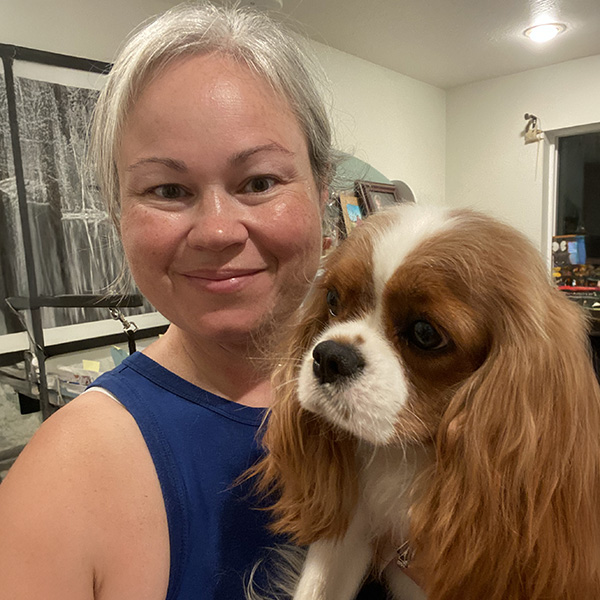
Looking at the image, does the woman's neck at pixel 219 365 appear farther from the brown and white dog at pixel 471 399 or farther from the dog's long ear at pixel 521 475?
the dog's long ear at pixel 521 475

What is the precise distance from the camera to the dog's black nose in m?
0.67

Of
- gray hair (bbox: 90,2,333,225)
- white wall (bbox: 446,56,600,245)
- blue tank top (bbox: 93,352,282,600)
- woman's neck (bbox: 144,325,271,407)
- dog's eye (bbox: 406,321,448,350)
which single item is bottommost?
blue tank top (bbox: 93,352,282,600)

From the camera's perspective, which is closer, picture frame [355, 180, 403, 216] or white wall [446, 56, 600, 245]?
picture frame [355, 180, 403, 216]

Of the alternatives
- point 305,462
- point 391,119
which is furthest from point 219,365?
point 391,119

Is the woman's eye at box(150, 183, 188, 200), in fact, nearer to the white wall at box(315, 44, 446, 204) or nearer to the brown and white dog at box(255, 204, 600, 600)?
the brown and white dog at box(255, 204, 600, 600)

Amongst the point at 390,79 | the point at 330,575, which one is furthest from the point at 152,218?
the point at 390,79

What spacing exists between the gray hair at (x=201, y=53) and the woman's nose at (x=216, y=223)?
18 centimetres

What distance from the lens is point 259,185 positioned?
2.80 feet

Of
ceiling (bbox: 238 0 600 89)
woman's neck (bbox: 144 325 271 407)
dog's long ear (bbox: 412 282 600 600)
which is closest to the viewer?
dog's long ear (bbox: 412 282 600 600)

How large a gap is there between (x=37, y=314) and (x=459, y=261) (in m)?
1.99

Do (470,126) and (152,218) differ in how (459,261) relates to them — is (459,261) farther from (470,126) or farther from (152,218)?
(470,126)

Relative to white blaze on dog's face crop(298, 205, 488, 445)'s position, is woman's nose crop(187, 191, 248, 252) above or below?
above

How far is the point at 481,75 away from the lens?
15.0ft

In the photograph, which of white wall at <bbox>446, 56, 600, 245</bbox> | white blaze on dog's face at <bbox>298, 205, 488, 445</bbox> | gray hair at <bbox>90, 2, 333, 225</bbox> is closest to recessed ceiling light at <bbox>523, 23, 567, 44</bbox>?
white wall at <bbox>446, 56, 600, 245</bbox>
